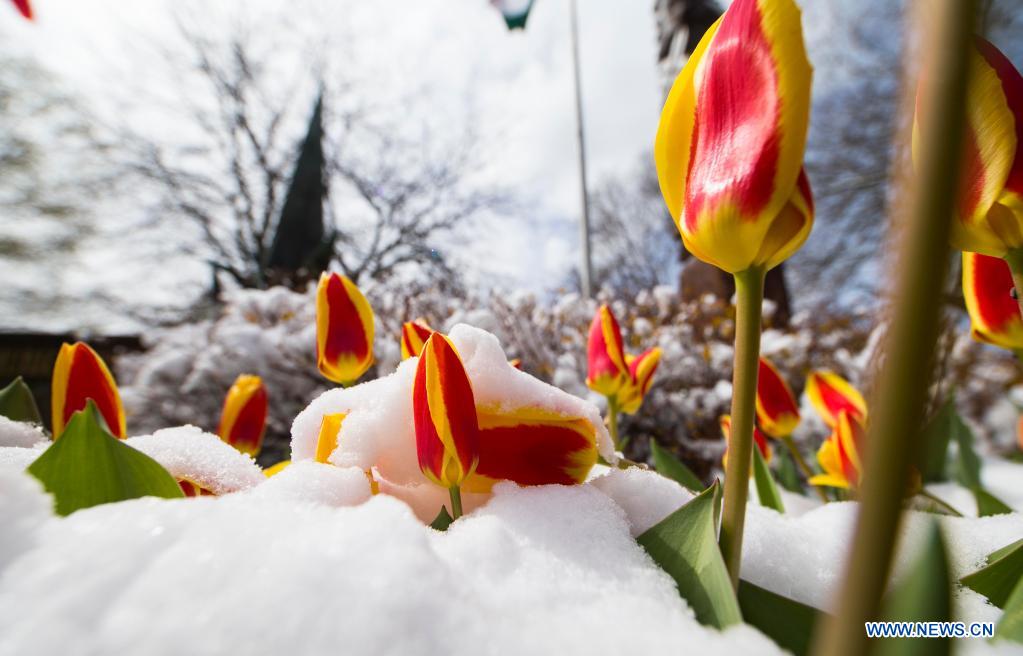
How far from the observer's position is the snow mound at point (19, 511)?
154 millimetres

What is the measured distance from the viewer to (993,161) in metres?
0.20

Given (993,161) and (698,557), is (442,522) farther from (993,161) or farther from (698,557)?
(993,161)

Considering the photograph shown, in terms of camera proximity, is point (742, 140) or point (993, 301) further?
point (993, 301)

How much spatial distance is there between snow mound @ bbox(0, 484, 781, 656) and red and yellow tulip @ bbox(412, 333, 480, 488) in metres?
0.04

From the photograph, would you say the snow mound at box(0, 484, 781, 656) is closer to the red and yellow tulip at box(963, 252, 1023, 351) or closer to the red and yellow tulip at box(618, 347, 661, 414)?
the red and yellow tulip at box(963, 252, 1023, 351)

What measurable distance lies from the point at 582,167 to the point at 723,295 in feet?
4.41

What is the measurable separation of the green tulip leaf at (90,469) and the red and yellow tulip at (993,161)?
0.99 ft

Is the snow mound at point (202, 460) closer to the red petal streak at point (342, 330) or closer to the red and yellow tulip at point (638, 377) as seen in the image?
the red petal streak at point (342, 330)

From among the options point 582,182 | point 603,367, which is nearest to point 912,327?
point 603,367

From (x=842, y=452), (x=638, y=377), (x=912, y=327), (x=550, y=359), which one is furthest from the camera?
(x=550, y=359)

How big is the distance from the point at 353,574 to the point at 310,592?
1 centimetres

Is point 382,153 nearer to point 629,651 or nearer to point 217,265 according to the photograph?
point 217,265

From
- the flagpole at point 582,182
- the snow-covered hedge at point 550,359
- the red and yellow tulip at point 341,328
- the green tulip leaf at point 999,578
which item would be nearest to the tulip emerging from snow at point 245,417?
the red and yellow tulip at point 341,328

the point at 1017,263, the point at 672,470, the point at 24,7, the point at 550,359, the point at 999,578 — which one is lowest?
the point at 550,359
